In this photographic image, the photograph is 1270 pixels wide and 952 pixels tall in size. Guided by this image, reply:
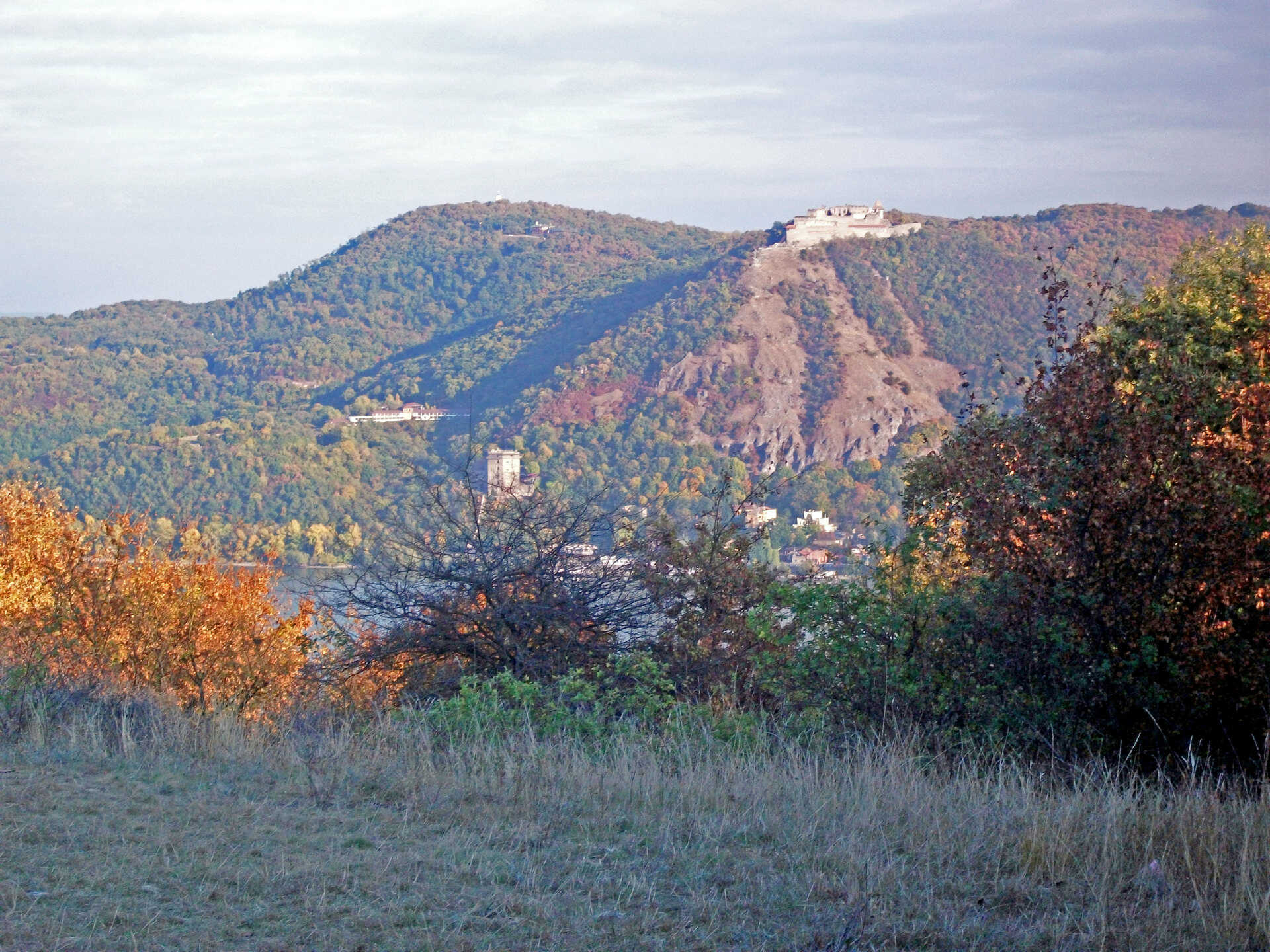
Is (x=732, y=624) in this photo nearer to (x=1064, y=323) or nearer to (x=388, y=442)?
(x=1064, y=323)

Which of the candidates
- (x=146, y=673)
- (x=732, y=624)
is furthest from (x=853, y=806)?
(x=146, y=673)

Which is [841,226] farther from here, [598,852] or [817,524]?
[598,852]

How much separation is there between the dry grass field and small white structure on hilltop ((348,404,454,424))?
134ft

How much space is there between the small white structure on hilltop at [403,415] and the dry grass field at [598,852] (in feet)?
134

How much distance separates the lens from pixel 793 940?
3.14 m

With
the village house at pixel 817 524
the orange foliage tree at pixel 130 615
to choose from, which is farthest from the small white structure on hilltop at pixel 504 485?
the village house at pixel 817 524

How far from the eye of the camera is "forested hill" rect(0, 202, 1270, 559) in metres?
46.4

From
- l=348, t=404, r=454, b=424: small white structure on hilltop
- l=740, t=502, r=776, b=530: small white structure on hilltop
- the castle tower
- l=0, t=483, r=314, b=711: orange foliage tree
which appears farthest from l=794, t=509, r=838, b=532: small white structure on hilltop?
l=348, t=404, r=454, b=424: small white structure on hilltop

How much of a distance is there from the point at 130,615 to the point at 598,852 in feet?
34.2

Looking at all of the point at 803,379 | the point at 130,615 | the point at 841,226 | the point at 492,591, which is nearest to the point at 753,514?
the point at 492,591

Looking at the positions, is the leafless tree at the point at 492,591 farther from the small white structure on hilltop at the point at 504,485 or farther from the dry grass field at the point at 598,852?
the dry grass field at the point at 598,852

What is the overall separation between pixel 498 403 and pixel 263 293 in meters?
54.8

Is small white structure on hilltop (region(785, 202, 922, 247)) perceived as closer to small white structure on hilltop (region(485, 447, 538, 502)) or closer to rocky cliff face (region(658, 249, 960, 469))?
rocky cliff face (region(658, 249, 960, 469))

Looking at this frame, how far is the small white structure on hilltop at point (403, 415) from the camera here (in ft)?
161
